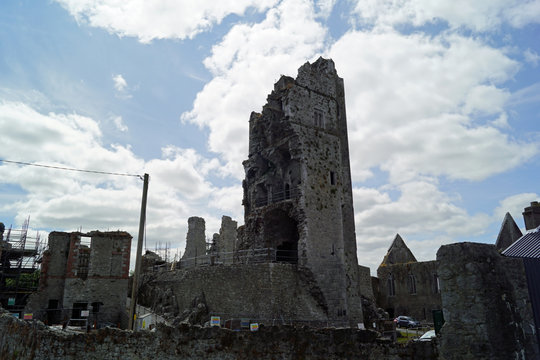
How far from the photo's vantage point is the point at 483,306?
778cm

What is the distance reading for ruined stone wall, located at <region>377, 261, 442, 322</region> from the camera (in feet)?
121

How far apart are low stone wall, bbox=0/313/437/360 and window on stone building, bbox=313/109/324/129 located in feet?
57.4

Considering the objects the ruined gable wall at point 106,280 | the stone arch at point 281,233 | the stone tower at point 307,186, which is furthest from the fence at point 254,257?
the ruined gable wall at point 106,280

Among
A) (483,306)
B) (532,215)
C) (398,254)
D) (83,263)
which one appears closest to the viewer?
(483,306)

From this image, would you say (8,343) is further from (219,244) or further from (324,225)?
(219,244)

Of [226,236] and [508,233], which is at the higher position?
[226,236]

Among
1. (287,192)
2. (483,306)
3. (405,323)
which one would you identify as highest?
(287,192)

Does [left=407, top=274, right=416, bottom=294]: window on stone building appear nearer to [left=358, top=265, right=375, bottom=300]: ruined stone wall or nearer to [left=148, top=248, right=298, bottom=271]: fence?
[left=358, top=265, right=375, bottom=300]: ruined stone wall

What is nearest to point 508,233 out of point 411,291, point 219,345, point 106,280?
point 411,291

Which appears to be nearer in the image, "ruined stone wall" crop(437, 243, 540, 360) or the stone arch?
"ruined stone wall" crop(437, 243, 540, 360)

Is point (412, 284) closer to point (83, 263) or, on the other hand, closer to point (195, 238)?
point (195, 238)

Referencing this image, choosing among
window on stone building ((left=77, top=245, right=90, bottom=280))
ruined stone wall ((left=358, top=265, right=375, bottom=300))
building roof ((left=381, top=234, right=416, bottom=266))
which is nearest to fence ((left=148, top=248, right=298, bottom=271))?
window on stone building ((left=77, top=245, right=90, bottom=280))

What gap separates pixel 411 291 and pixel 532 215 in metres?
16.3

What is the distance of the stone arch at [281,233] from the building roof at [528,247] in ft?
52.3
